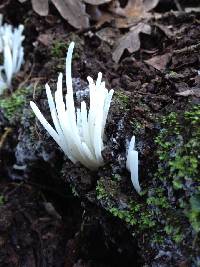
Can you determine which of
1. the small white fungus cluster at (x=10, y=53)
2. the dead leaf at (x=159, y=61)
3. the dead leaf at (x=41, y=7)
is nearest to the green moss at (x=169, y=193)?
the dead leaf at (x=159, y=61)

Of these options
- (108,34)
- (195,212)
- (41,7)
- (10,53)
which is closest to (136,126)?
(195,212)

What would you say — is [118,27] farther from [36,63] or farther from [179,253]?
[179,253]

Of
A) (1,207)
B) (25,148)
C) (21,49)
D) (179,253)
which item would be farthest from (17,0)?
(179,253)

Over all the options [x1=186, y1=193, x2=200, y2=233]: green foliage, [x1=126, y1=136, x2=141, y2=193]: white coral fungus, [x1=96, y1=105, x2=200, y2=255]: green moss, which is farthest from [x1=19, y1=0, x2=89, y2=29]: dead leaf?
[x1=186, y1=193, x2=200, y2=233]: green foliage

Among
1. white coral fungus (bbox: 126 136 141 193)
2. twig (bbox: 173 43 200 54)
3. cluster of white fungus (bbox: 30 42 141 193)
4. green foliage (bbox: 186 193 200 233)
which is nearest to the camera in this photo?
green foliage (bbox: 186 193 200 233)

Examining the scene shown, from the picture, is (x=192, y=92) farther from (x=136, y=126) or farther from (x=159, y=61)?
(x=159, y=61)

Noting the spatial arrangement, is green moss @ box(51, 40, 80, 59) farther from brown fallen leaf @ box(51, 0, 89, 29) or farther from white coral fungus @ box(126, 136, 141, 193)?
white coral fungus @ box(126, 136, 141, 193)

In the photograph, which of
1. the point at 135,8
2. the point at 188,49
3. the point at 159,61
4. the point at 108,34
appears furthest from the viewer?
the point at 135,8
